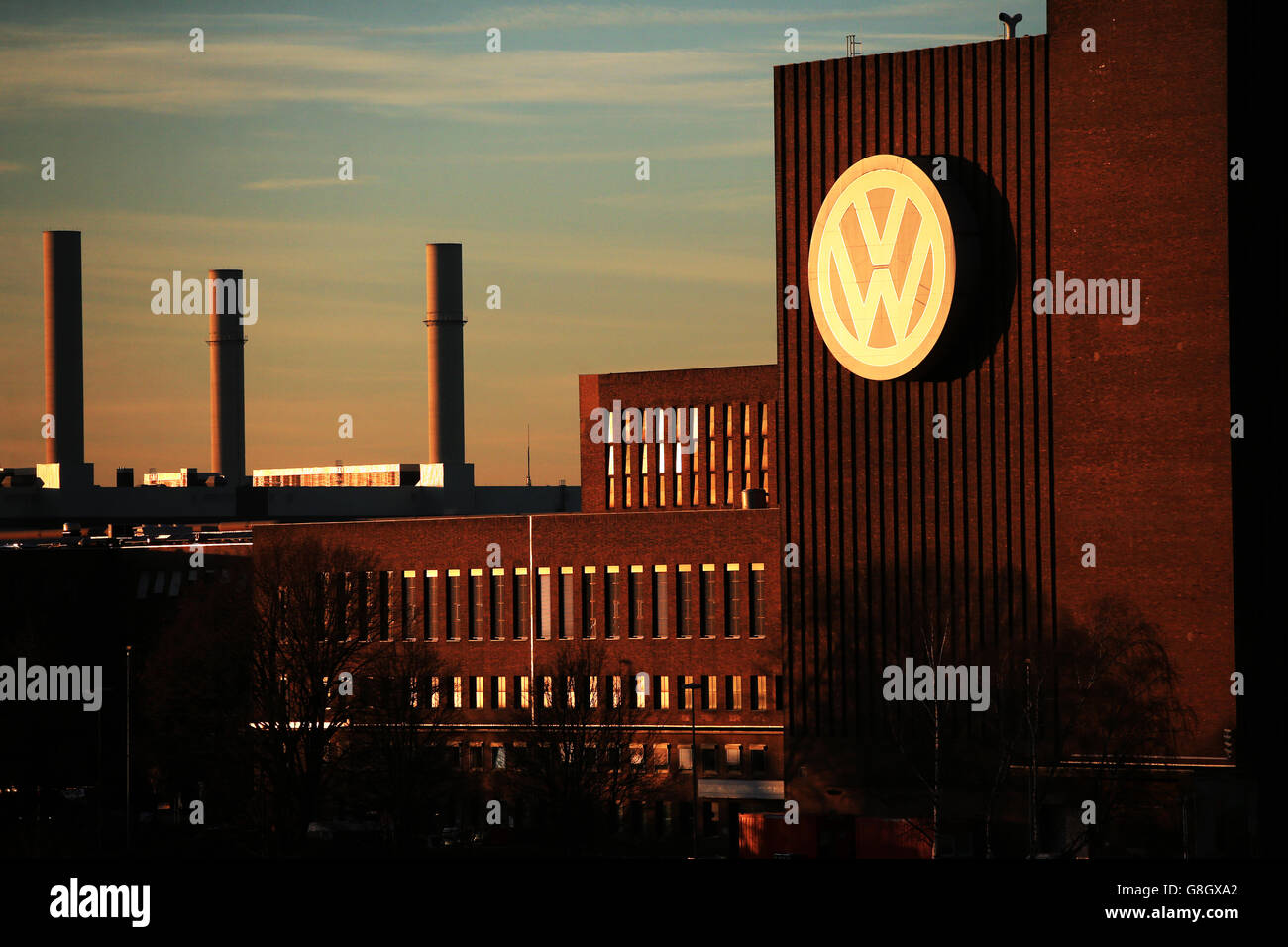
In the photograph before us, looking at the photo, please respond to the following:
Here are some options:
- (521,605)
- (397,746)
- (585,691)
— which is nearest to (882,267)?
(585,691)

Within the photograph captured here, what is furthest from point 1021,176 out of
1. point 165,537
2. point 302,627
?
point 165,537

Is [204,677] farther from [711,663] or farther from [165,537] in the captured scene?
[165,537]

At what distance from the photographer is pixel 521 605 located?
9144cm

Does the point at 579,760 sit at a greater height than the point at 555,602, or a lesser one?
lesser

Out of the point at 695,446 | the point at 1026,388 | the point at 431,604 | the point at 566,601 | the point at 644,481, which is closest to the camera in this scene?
the point at 1026,388

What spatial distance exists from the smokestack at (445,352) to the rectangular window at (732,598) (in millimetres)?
54188

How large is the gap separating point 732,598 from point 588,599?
22.7ft

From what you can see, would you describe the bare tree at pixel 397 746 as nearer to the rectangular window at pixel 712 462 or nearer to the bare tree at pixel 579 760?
the bare tree at pixel 579 760

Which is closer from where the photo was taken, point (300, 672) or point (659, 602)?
point (300, 672)

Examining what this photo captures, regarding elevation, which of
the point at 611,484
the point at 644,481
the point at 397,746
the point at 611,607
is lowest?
the point at 397,746

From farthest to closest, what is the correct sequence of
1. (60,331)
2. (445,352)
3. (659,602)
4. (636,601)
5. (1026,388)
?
(445,352), (60,331), (636,601), (659,602), (1026,388)

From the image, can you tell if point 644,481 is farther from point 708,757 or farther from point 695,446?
point 708,757

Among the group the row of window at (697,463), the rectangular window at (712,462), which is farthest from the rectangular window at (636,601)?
the rectangular window at (712,462)
